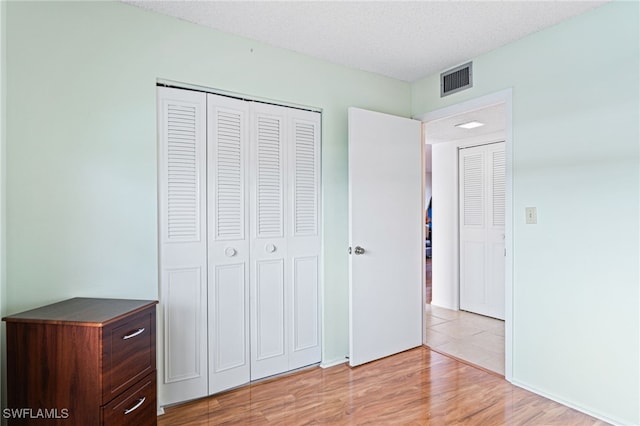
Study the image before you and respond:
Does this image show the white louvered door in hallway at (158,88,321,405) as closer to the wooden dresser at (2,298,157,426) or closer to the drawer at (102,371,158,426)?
the drawer at (102,371,158,426)

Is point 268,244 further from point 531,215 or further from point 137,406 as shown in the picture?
point 531,215

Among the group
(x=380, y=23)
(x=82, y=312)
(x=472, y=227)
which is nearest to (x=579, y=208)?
(x=380, y=23)

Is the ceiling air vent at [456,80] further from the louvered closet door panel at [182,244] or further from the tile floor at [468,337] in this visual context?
the tile floor at [468,337]

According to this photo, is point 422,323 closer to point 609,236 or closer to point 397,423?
point 397,423

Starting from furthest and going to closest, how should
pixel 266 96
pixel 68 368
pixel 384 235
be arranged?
pixel 384 235 < pixel 266 96 < pixel 68 368

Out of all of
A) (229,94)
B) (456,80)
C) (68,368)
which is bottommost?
(68,368)

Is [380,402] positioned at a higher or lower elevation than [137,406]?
lower

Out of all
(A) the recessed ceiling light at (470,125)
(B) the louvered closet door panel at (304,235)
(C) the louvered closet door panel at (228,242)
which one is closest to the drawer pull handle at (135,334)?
(C) the louvered closet door panel at (228,242)

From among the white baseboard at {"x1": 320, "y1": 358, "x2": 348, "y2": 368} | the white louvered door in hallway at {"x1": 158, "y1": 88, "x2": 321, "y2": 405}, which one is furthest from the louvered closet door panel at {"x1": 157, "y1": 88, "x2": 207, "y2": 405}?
the white baseboard at {"x1": 320, "y1": 358, "x2": 348, "y2": 368}

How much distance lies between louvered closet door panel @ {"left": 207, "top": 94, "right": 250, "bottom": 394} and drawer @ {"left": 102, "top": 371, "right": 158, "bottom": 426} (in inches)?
21.5

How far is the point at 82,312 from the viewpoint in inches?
64.1

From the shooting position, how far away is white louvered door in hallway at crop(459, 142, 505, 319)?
4137 millimetres

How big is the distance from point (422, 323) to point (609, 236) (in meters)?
1.66

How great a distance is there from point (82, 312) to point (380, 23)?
2.28 m
